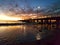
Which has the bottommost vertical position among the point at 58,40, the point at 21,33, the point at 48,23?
the point at 58,40

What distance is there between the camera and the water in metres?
1.02

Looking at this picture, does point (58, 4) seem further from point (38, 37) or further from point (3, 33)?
point (3, 33)

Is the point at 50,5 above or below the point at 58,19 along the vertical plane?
above

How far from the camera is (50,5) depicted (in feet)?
3.63

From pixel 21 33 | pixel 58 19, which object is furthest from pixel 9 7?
pixel 58 19

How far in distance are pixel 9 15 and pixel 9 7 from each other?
3.2 inches

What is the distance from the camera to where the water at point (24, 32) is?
3.36 ft

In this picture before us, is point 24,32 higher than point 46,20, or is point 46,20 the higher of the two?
point 46,20

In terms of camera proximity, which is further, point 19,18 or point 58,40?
point 58,40

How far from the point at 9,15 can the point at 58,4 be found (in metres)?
0.56

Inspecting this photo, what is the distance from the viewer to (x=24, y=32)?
111 cm

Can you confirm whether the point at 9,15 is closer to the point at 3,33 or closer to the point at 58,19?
the point at 3,33

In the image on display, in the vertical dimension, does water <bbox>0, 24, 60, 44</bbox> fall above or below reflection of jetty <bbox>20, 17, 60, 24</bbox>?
below

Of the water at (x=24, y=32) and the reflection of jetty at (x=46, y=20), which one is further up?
the reflection of jetty at (x=46, y=20)
